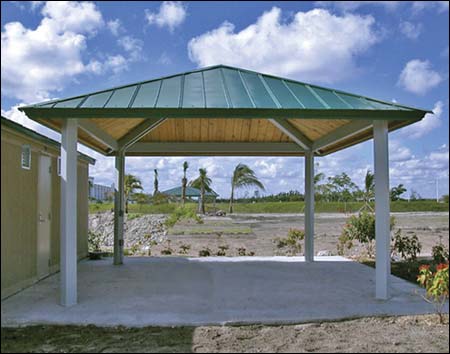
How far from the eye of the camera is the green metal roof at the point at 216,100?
580 centimetres

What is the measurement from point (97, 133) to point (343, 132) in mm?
4193

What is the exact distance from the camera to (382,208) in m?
6.30

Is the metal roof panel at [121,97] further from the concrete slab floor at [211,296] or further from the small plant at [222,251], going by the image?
the small plant at [222,251]

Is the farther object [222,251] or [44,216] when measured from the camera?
[222,251]

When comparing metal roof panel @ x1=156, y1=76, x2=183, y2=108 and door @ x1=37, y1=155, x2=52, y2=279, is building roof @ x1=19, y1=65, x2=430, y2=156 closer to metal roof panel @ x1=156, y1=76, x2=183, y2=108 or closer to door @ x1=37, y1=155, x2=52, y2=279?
metal roof panel @ x1=156, y1=76, x2=183, y2=108

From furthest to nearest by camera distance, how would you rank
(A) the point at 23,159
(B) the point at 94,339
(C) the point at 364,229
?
(C) the point at 364,229 < (A) the point at 23,159 < (B) the point at 94,339

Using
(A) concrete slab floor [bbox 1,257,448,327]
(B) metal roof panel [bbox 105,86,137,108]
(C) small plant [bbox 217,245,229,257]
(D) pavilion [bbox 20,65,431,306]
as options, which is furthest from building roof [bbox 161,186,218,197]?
(B) metal roof panel [bbox 105,86,137,108]

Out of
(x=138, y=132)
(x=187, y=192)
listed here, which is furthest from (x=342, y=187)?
(x=138, y=132)

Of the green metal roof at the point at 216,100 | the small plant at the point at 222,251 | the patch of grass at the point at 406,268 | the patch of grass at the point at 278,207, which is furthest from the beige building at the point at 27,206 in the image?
the patch of grass at the point at 278,207

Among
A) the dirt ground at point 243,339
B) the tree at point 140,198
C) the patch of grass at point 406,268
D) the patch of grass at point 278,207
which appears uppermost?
the tree at point 140,198

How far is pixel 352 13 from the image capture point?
6.53 m

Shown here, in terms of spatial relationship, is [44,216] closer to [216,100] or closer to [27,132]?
[27,132]

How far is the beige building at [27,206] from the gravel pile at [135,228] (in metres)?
7.81

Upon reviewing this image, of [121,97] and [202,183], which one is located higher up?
[121,97]
